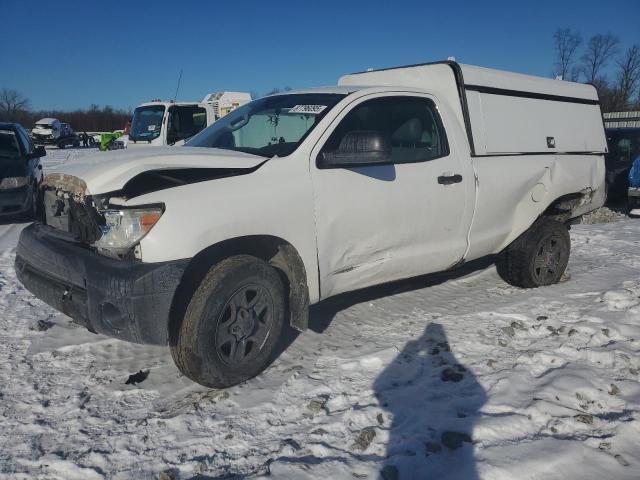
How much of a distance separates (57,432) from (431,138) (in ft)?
10.7

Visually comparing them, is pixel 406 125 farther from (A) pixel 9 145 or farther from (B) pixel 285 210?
(A) pixel 9 145

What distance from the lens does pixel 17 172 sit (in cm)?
827

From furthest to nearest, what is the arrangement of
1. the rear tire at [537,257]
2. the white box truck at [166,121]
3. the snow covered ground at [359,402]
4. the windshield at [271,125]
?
the white box truck at [166,121] → the rear tire at [537,257] → the windshield at [271,125] → the snow covered ground at [359,402]

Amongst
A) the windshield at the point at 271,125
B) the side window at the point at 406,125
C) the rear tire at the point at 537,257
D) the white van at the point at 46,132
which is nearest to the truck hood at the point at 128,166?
the windshield at the point at 271,125

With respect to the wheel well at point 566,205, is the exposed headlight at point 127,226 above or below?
above

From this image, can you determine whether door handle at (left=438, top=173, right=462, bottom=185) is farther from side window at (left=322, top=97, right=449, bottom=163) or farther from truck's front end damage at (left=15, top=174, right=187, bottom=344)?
truck's front end damage at (left=15, top=174, right=187, bottom=344)

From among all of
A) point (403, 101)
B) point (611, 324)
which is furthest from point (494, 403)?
point (403, 101)

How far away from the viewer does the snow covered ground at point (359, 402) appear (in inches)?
96.4

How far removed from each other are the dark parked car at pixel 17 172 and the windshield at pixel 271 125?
196 inches

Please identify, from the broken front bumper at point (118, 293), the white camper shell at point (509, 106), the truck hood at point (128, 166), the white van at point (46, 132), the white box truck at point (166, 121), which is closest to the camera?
the broken front bumper at point (118, 293)

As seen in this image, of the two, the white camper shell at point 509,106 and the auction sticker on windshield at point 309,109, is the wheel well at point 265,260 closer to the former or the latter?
the auction sticker on windshield at point 309,109

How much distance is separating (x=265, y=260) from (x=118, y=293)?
964 mm

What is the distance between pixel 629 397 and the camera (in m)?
3.03

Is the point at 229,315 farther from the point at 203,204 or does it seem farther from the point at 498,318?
the point at 498,318
